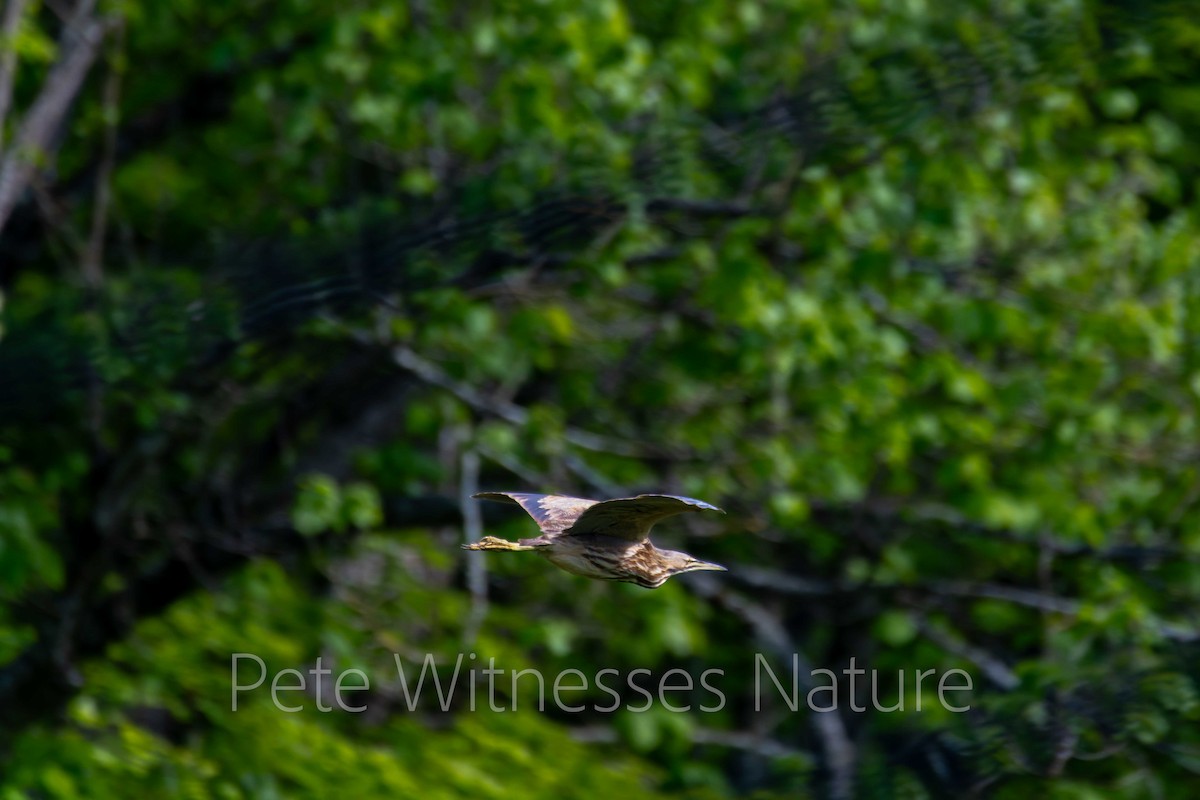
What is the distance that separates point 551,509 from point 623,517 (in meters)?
0.30

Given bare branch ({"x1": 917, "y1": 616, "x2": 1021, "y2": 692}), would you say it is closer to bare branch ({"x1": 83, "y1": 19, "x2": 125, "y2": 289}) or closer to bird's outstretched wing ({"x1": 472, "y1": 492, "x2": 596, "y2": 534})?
bare branch ({"x1": 83, "y1": 19, "x2": 125, "y2": 289})

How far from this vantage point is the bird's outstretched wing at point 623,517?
2736 millimetres

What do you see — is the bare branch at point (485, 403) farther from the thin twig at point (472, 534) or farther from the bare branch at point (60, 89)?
the bare branch at point (60, 89)

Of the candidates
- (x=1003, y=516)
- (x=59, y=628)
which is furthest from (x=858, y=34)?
(x=59, y=628)

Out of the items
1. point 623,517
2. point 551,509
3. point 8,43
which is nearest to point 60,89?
point 8,43

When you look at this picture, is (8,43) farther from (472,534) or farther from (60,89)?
(472,534)

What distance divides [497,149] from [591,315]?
0.91 meters

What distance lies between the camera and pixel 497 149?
7043 mm

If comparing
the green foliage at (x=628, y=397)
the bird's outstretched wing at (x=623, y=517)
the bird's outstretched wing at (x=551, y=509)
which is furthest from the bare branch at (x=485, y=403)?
the bird's outstretched wing at (x=623, y=517)

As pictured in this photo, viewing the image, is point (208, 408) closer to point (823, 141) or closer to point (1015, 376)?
point (823, 141)

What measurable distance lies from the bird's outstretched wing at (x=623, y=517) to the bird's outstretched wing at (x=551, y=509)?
27 mm

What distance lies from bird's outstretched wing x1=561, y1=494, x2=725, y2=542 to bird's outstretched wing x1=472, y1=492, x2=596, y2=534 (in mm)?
27

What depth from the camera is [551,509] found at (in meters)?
3.27

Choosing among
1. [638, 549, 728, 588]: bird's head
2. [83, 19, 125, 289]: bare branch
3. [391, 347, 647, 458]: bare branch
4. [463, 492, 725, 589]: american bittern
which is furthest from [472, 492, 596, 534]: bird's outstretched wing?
[83, 19, 125, 289]: bare branch
